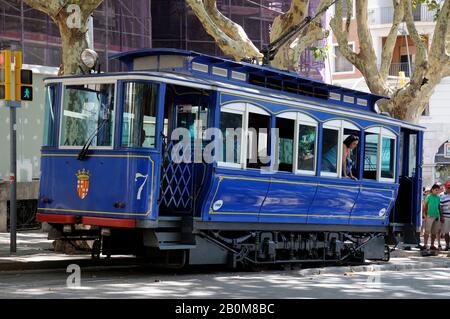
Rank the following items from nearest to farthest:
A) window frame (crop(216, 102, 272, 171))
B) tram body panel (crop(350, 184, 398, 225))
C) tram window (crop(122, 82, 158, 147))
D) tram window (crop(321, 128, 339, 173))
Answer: tram window (crop(122, 82, 158, 147)), window frame (crop(216, 102, 272, 171)), tram window (crop(321, 128, 339, 173)), tram body panel (crop(350, 184, 398, 225))

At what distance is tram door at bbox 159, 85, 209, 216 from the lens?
50.4 feet

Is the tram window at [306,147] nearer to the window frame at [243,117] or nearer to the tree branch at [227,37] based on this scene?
the window frame at [243,117]

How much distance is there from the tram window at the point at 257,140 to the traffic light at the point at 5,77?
4.52 m

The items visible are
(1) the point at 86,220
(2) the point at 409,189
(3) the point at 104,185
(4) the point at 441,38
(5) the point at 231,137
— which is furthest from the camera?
(4) the point at 441,38

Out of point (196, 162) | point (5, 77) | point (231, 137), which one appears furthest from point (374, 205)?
point (5, 77)

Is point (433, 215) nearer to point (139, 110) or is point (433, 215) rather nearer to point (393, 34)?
point (393, 34)

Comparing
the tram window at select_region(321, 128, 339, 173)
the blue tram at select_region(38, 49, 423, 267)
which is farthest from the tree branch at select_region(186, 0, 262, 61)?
the tram window at select_region(321, 128, 339, 173)

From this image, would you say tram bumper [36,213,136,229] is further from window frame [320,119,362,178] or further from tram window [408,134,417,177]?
tram window [408,134,417,177]

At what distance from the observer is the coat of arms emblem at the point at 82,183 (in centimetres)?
1499

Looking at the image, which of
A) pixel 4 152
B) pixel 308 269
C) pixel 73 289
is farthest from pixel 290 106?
pixel 4 152

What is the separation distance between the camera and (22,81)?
17.7 metres

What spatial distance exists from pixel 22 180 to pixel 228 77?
11.8m

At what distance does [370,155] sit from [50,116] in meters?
6.94

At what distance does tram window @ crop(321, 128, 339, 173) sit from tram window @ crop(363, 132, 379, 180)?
1088mm
